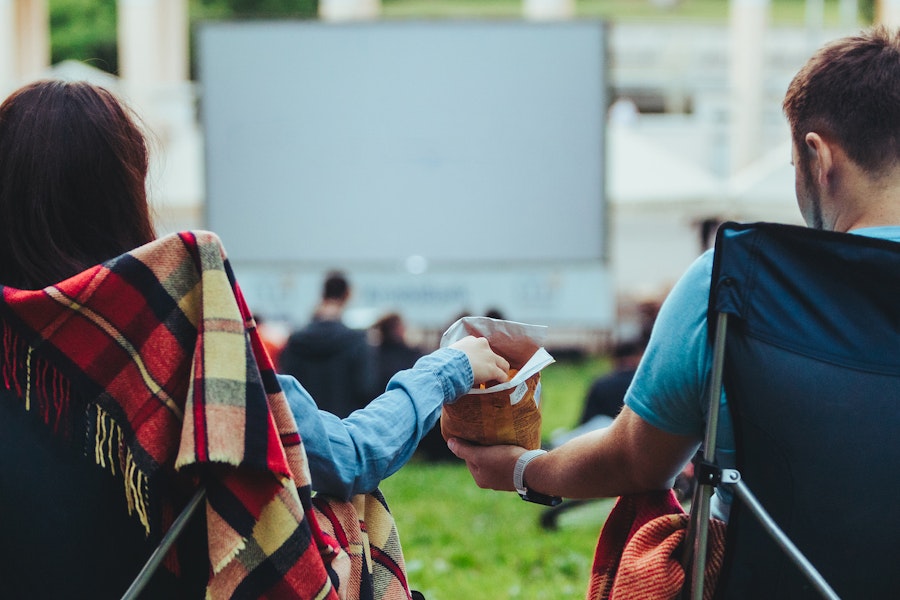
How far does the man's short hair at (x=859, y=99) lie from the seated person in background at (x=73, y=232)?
3.00ft

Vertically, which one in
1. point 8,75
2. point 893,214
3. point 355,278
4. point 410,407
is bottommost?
point 355,278

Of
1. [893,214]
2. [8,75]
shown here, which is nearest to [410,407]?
[893,214]

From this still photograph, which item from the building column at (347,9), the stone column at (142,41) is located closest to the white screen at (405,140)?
the building column at (347,9)

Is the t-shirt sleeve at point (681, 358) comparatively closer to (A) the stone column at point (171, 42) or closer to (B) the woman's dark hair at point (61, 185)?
(B) the woman's dark hair at point (61, 185)

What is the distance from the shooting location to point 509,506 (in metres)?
6.67

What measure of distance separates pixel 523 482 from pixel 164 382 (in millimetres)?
822

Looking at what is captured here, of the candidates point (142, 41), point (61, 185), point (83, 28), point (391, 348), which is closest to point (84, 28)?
point (83, 28)

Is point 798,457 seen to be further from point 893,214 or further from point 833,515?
point 893,214

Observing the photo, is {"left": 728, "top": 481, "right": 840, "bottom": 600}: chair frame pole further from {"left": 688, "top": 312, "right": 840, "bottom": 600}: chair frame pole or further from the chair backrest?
the chair backrest

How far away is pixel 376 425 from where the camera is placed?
1826 mm

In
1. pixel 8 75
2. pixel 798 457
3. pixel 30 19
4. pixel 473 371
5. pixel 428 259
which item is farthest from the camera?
pixel 30 19

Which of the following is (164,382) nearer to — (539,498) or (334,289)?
(539,498)

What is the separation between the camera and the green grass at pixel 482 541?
4.82 meters

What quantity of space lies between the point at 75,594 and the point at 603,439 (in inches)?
35.8
